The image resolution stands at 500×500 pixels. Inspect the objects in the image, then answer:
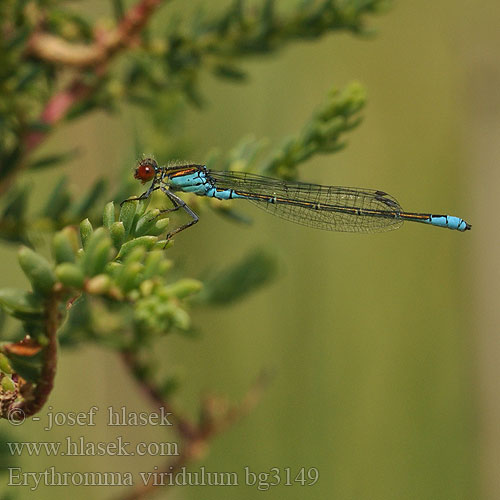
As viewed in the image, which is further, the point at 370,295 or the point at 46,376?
the point at 370,295

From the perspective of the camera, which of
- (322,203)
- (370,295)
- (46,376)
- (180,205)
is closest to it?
(46,376)

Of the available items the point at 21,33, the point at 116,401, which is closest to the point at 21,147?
the point at 21,33

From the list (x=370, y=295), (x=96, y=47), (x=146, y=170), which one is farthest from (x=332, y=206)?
(x=370, y=295)

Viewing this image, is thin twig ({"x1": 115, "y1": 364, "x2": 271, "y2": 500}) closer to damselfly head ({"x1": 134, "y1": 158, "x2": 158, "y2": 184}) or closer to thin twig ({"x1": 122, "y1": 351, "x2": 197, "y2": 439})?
thin twig ({"x1": 122, "y1": 351, "x2": 197, "y2": 439})

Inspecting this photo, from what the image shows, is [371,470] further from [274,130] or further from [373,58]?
[373,58]

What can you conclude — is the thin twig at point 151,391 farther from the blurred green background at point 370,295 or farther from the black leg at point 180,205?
the blurred green background at point 370,295

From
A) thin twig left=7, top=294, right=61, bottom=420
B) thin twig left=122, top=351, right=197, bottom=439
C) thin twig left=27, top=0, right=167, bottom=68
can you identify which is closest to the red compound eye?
thin twig left=27, top=0, right=167, bottom=68

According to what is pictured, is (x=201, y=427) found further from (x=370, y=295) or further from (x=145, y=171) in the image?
(x=370, y=295)
